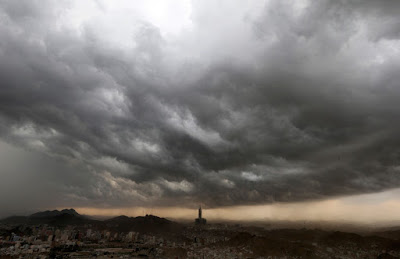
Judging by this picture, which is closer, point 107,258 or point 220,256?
point 220,256

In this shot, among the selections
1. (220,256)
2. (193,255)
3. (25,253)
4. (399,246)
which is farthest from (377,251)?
(25,253)

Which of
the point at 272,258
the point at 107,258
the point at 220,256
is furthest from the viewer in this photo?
the point at 107,258

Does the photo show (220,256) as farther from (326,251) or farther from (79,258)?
(79,258)

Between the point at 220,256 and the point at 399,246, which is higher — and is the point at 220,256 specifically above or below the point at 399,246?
below

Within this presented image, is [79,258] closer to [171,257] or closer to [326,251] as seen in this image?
[171,257]

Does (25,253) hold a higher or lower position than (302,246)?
lower

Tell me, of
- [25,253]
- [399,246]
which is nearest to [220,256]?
[399,246]

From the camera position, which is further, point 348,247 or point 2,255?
point 348,247

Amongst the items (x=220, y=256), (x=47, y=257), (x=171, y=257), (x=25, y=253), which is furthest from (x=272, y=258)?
(x=25, y=253)

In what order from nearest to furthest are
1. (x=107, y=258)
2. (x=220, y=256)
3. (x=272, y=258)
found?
1. (x=272, y=258)
2. (x=220, y=256)
3. (x=107, y=258)
